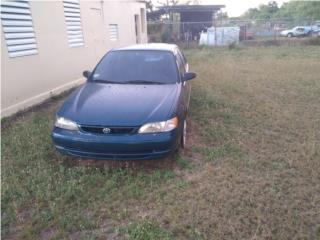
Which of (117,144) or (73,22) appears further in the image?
(73,22)

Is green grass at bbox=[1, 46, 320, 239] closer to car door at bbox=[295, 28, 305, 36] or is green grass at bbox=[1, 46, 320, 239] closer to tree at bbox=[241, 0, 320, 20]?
car door at bbox=[295, 28, 305, 36]

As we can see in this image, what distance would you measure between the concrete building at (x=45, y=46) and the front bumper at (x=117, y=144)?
2.84 meters

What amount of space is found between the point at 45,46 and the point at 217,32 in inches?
697

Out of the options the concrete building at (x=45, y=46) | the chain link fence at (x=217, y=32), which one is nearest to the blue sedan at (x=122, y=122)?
the concrete building at (x=45, y=46)

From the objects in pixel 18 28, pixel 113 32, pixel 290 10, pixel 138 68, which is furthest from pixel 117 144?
pixel 290 10

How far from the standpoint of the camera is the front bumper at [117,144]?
3.30m

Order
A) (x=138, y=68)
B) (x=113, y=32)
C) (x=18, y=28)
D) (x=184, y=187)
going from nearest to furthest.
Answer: (x=184, y=187) < (x=138, y=68) < (x=18, y=28) < (x=113, y=32)

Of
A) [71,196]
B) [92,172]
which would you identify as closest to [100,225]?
[71,196]

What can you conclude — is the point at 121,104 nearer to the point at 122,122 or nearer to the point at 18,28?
the point at 122,122

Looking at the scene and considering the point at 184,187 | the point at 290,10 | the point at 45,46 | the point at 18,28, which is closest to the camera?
the point at 184,187

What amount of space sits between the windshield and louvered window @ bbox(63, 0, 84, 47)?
382 cm

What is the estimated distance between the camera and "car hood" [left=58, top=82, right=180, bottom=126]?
340 cm

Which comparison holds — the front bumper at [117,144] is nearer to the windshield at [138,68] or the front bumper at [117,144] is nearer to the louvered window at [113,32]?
the windshield at [138,68]

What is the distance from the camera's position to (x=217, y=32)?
22.3 m
